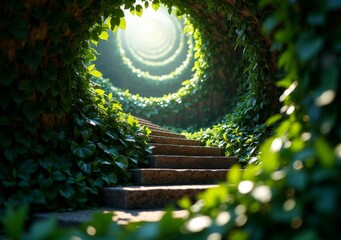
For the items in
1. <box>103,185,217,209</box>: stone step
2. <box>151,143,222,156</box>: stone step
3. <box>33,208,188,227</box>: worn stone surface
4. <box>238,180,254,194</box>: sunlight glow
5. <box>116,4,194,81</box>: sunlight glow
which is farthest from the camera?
<box>116,4,194,81</box>: sunlight glow

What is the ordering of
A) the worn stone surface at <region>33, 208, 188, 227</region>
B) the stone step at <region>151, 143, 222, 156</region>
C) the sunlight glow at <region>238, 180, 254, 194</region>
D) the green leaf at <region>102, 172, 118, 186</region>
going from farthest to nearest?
1. the stone step at <region>151, 143, 222, 156</region>
2. the green leaf at <region>102, 172, 118, 186</region>
3. the worn stone surface at <region>33, 208, 188, 227</region>
4. the sunlight glow at <region>238, 180, 254, 194</region>

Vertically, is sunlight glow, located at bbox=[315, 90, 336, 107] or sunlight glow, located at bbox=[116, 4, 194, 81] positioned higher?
sunlight glow, located at bbox=[116, 4, 194, 81]

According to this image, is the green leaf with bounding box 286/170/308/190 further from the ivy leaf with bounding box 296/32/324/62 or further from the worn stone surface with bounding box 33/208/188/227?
the worn stone surface with bounding box 33/208/188/227

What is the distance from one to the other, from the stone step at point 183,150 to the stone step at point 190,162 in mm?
244

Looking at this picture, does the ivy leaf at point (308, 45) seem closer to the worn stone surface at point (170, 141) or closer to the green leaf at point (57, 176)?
the green leaf at point (57, 176)

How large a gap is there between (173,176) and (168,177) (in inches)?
1.8

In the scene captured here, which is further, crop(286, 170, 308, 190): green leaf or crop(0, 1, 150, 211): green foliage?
crop(0, 1, 150, 211): green foliage

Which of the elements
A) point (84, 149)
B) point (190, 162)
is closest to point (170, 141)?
point (190, 162)

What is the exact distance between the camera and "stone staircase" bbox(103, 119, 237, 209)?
243 centimetres

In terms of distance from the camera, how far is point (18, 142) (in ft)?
7.24

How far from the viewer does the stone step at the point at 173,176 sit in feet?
9.39

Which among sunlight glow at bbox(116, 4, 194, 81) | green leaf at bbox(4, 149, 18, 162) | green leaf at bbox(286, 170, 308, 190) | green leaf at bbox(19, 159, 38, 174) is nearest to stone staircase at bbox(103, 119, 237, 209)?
green leaf at bbox(19, 159, 38, 174)

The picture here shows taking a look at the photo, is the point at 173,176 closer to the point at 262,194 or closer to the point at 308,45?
the point at 262,194

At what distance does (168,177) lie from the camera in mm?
2986
